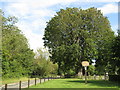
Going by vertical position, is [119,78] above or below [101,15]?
below

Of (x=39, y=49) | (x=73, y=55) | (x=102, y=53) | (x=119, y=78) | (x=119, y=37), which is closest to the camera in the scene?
(x=119, y=37)

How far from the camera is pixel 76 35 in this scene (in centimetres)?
4825

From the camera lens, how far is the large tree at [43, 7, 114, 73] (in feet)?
153

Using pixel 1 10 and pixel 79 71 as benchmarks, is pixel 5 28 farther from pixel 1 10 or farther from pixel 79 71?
pixel 79 71

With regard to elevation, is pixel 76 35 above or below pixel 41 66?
above

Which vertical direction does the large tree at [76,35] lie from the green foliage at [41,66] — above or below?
above

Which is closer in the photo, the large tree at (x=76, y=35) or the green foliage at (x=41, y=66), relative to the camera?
the large tree at (x=76, y=35)

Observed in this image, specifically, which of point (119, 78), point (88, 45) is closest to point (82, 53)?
point (88, 45)

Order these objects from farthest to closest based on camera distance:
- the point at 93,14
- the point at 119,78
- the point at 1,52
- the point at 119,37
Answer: the point at 93,14
the point at 1,52
the point at 119,78
the point at 119,37

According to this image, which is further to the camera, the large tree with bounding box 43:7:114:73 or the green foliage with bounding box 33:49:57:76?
the green foliage with bounding box 33:49:57:76

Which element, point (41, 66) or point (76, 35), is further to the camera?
point (41, 66)

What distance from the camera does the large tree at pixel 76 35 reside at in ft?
153

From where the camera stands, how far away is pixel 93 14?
159 ft

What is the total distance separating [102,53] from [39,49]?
38.6 meters
